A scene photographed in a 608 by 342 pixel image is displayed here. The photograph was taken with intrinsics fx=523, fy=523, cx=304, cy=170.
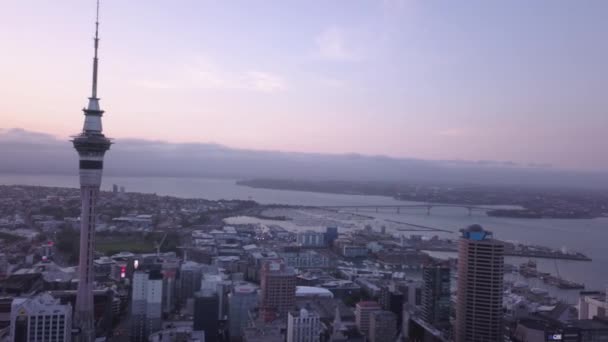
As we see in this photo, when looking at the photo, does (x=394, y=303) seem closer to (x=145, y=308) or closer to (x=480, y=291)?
(x=480, y=291)

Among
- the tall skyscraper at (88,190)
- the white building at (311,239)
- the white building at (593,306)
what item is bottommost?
the white building at (311,239)

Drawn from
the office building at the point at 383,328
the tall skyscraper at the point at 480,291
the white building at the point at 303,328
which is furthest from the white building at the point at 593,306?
the white building at the point at 303,328

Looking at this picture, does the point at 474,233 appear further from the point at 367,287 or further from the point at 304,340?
the point at 367,287

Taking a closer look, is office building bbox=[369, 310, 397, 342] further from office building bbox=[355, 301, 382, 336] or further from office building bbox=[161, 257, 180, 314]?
office building bbox=[161, 257, 180, 314]

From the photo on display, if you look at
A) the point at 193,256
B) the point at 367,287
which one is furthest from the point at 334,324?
the point at 193,256

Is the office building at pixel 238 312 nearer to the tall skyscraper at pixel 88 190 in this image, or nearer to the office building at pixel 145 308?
the office building at pixel 145 308

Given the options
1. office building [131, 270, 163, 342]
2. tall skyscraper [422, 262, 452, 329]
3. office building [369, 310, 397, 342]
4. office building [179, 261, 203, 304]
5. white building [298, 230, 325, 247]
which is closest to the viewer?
office building [369, 310, 397, 342]

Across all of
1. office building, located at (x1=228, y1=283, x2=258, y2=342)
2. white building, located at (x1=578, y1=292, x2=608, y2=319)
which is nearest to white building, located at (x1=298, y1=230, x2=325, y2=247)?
office building, located at (x1=228, y1=283, x2=258, y2=342)
